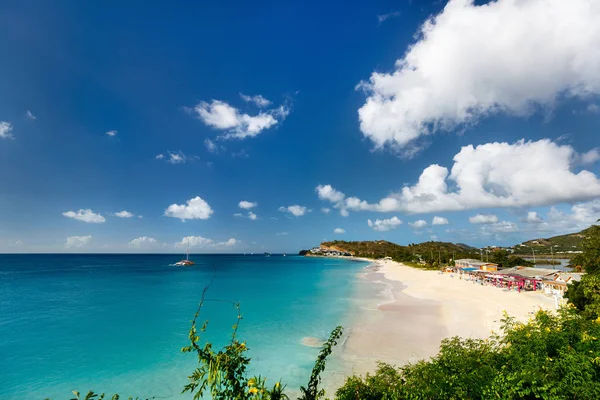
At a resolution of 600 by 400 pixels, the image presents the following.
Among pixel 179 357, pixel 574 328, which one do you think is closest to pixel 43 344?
pixel 179 357

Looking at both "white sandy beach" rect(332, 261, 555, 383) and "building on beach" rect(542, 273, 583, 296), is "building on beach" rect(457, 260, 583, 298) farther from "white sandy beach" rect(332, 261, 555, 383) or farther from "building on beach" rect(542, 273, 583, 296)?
"white sandy beach" rect(332, 261, 555, 383)

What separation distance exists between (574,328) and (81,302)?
49.9 metres

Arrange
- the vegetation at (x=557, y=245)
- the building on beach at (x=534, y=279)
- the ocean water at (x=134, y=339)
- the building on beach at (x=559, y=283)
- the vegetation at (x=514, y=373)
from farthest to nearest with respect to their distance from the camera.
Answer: the vegetation at (x=557, y=245), the building on beach at (x=534, y=279), the building on beach at (x=559, y=283), the ocean water at (x=134, y=339), the vegetation at (x=514, y=373)

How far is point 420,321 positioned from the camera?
78.1 ft

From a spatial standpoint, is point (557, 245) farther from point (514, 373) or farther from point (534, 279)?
point (514, 373)

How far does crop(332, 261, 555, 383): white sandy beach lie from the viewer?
53.6ft

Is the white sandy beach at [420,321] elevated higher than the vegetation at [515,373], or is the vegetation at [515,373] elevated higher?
the vegetation at [515,373]

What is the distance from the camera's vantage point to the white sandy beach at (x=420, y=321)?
16.3 metres

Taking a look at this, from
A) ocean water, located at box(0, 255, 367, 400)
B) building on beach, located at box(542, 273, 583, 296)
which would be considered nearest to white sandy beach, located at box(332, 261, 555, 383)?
building on beach, located at box(542, 273, 583, 296)

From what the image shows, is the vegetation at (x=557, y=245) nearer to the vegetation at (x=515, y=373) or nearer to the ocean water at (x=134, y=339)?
the ocean water at (x=134, y=339)

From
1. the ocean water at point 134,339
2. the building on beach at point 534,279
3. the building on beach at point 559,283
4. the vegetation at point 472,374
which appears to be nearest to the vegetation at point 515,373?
the vegetation at point 472,374

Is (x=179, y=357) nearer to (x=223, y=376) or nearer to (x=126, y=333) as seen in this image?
(x=126, y=333)

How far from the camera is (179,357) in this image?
59.2 feet

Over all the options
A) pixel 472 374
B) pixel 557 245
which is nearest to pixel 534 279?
pixel 472 374
